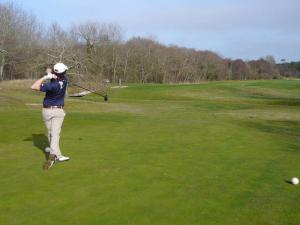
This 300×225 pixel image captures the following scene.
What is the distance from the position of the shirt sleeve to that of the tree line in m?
38.2

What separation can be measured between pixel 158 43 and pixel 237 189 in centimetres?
11734

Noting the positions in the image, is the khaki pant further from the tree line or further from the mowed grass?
the tree line

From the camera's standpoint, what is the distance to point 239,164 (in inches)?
449

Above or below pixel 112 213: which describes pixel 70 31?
above

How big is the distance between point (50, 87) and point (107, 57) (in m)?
90.8

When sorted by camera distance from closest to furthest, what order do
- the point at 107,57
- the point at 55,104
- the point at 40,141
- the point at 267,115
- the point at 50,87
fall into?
1. the point at 50,87
2. the point at 55,104
3. the point at 40,141
4. the point at 267,115
5. the point at 107,57

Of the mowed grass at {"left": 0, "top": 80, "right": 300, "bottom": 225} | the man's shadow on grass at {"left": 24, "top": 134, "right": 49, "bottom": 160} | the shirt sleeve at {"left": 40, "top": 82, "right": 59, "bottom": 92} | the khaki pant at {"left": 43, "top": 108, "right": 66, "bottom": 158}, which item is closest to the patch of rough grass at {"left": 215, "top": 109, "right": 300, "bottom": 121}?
the mowed grass at {"left": 0, "top": 80, "right": 300, "bottom": 225}

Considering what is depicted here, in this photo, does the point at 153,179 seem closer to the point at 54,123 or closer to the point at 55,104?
the point at 54,123

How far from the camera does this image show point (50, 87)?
10852 millimetres

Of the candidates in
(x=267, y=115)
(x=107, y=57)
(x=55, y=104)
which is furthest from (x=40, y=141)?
(x=107, y=57)

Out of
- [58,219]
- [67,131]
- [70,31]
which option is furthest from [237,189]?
[70,31]

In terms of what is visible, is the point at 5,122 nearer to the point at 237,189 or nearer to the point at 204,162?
the point at 204,162

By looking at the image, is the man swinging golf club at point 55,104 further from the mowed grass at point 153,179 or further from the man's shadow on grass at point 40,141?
the man's shadow on grass at point 40,141

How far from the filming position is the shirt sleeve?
10.7 meters
